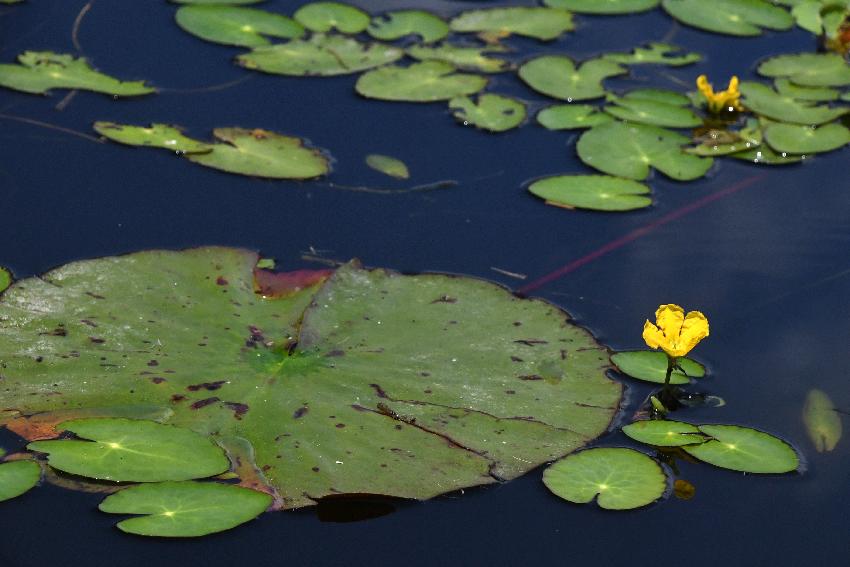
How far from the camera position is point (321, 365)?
2850mm

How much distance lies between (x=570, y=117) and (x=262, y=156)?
1.13m

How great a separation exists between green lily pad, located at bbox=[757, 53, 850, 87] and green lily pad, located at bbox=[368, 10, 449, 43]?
1.26 metres

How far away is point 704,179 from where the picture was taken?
3.93m

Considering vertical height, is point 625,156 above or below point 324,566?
above

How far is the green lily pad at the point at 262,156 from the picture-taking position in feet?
12.1

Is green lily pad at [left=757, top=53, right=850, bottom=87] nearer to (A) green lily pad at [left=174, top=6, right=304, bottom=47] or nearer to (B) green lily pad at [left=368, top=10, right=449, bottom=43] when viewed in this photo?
(B) green lily pad at [left=368, top=10, right=449, bottom=43]

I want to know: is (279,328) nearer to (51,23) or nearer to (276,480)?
(276,480)

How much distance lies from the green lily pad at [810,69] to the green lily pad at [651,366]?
6.40 ft

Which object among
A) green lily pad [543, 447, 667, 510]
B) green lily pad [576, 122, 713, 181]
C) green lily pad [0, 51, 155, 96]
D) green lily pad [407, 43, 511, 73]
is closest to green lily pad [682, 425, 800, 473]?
green lily pad [543, 447, 667, 510]

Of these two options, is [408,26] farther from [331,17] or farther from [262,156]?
[262,156]

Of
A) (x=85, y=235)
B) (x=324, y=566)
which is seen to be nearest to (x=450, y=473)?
(x=324, y=566)

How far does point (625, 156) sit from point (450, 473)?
174 cm

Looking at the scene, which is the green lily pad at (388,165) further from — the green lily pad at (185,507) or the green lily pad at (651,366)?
the green lily pad at (185,507)

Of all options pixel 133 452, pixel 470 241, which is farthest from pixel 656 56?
pixel 133 452
